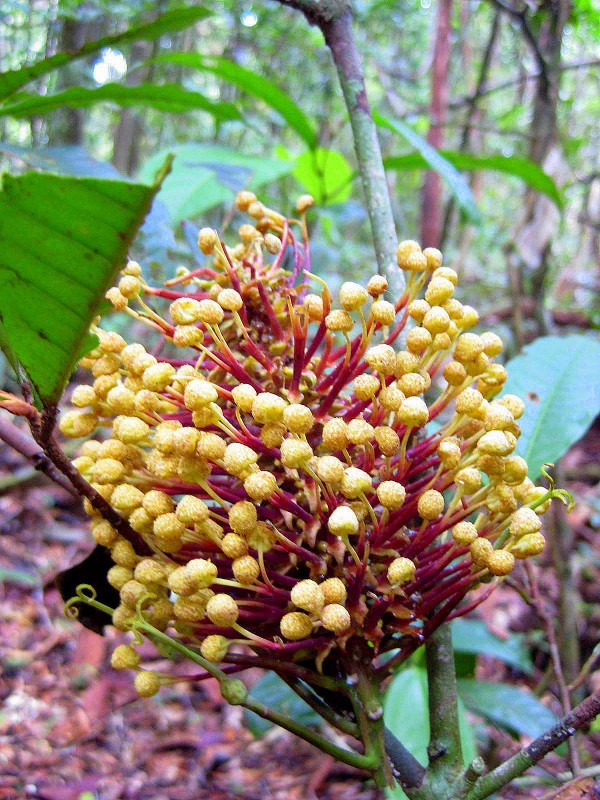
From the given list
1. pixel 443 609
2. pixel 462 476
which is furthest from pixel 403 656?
pixel 462 476

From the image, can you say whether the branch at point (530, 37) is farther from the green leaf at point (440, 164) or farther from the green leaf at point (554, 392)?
the green leaf at point (554, 392)

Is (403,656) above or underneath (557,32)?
underneath

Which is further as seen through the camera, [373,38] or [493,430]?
[373,38]

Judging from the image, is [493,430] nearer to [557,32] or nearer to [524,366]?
[524,366]

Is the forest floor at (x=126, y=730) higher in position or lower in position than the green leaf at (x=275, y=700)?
lower

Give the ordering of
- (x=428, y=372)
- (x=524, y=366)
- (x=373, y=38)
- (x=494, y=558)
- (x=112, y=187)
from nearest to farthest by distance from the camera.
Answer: (x=112, y=187) → (x=494, y=558) → (x=428, y=372) → (x=524, y=366) → (x=373, y=38)

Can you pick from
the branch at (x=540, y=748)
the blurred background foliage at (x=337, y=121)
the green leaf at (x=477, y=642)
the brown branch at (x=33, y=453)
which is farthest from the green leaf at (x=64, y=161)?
the green leaf at (x=477, y=642)
